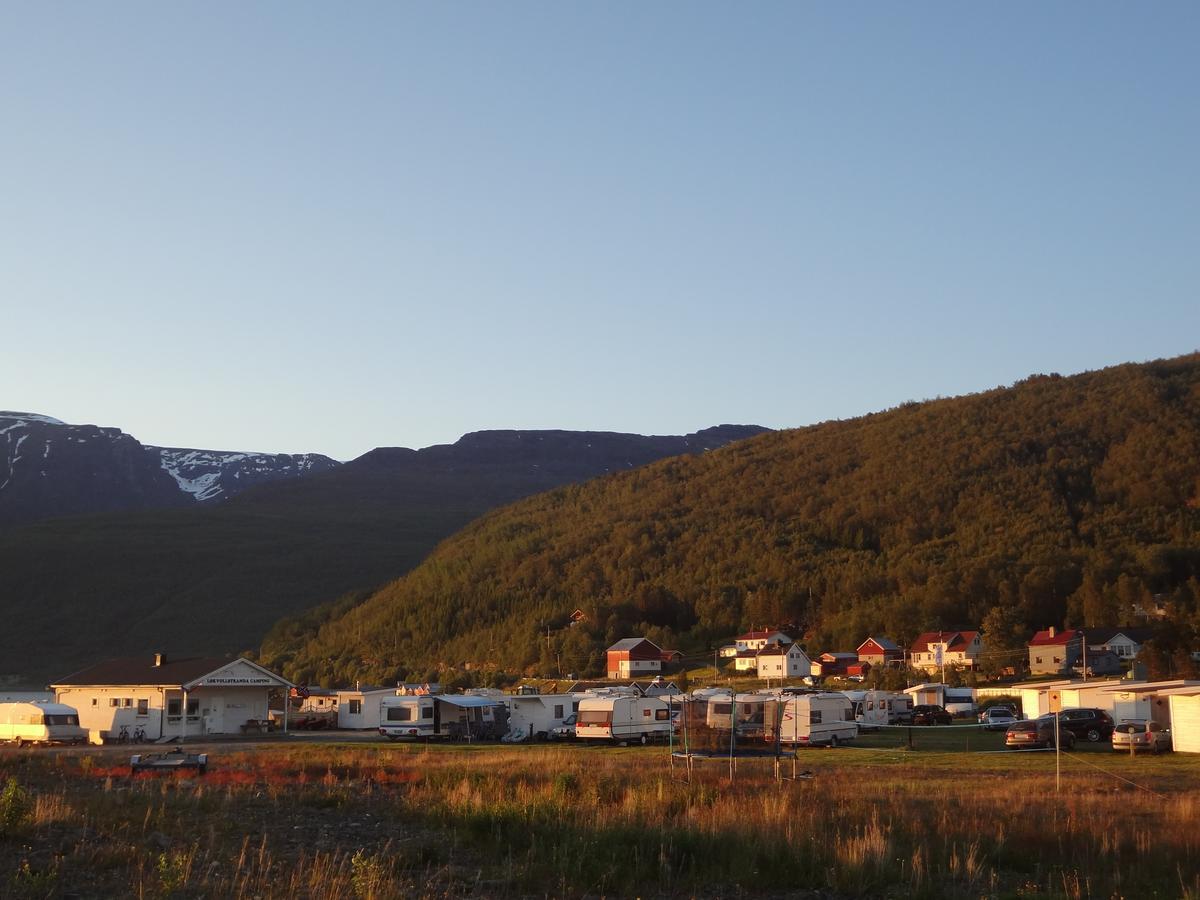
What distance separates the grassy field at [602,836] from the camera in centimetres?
1073

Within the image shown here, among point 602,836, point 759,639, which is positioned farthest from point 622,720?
point 759,639

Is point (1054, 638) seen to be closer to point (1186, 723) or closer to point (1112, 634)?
point (1112, 634)

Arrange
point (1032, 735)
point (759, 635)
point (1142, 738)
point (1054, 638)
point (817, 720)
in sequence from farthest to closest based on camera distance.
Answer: point (759, 635)
point (1054, 638)
point (817, 720)
point (1032, 735)
point (1142, 738)

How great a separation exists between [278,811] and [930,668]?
2182 inches

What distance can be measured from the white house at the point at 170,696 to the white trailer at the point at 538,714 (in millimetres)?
9093

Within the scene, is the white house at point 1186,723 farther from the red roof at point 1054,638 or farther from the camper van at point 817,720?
the red roof at point 1054,638

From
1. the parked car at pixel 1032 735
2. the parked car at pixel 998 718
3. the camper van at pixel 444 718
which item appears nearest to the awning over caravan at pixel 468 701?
the camper van at pixel 444 718

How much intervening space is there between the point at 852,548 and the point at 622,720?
5842cm

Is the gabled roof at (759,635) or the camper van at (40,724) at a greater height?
the gabled roof at (759,635)

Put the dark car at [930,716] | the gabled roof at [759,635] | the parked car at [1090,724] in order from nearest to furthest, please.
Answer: the parked car at [1090,724]
the dark car at [930,716]
the gabled roof at [759,635]

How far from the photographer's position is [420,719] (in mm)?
38250

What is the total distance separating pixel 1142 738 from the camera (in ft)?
88.5

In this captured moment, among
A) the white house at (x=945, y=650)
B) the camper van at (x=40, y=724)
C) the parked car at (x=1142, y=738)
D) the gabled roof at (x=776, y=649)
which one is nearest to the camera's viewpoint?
the parked car at (x=1142, y=738)

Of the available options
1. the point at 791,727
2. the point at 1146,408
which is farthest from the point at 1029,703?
the point at 1146,408
